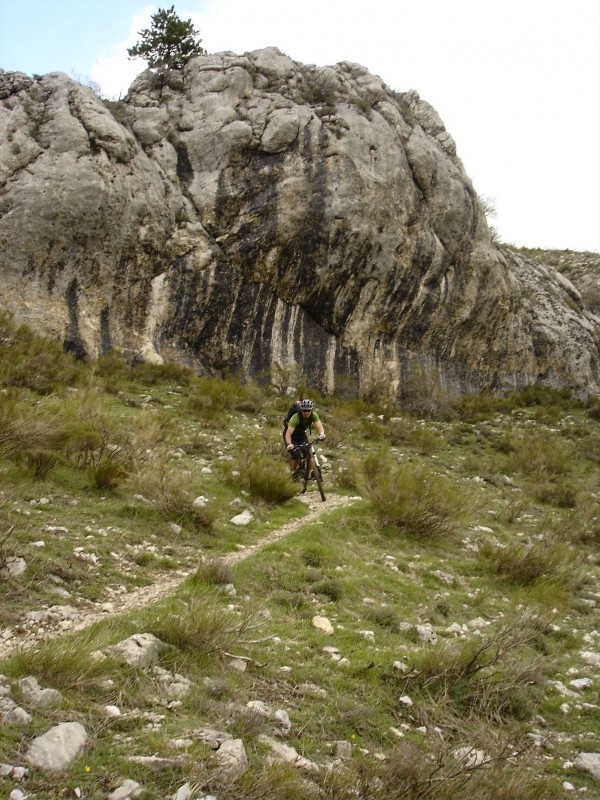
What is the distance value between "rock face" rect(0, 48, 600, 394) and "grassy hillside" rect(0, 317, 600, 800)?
5.47m

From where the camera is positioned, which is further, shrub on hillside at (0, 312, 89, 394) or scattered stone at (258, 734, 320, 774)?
shrub on hillside at (0, 312, 89, 394)

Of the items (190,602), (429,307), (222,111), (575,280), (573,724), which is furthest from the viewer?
(575,280)

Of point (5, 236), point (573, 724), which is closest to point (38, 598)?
point (573, 724)

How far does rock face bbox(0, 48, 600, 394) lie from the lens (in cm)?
1814

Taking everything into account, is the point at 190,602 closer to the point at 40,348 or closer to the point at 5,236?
the point at 40,348

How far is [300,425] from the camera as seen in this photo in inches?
466

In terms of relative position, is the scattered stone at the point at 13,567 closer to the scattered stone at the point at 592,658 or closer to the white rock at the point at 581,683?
the white rock at the point at 581,683

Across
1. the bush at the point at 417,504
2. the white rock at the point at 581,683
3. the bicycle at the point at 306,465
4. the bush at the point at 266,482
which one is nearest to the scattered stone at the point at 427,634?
the white rock at the point at 581,683

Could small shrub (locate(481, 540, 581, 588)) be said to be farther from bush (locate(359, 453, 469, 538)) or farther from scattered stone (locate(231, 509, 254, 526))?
scattered stone (locate(231, 509, 254, 526))

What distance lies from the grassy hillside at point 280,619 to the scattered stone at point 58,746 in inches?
1.8

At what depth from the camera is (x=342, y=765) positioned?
12.9ft

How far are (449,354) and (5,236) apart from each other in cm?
1607

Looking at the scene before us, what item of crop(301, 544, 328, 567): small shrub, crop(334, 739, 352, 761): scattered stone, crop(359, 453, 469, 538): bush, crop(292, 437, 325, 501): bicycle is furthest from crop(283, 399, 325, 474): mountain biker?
crop(334, 739, 352, 761): scattered stone

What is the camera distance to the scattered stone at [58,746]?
322 cm
